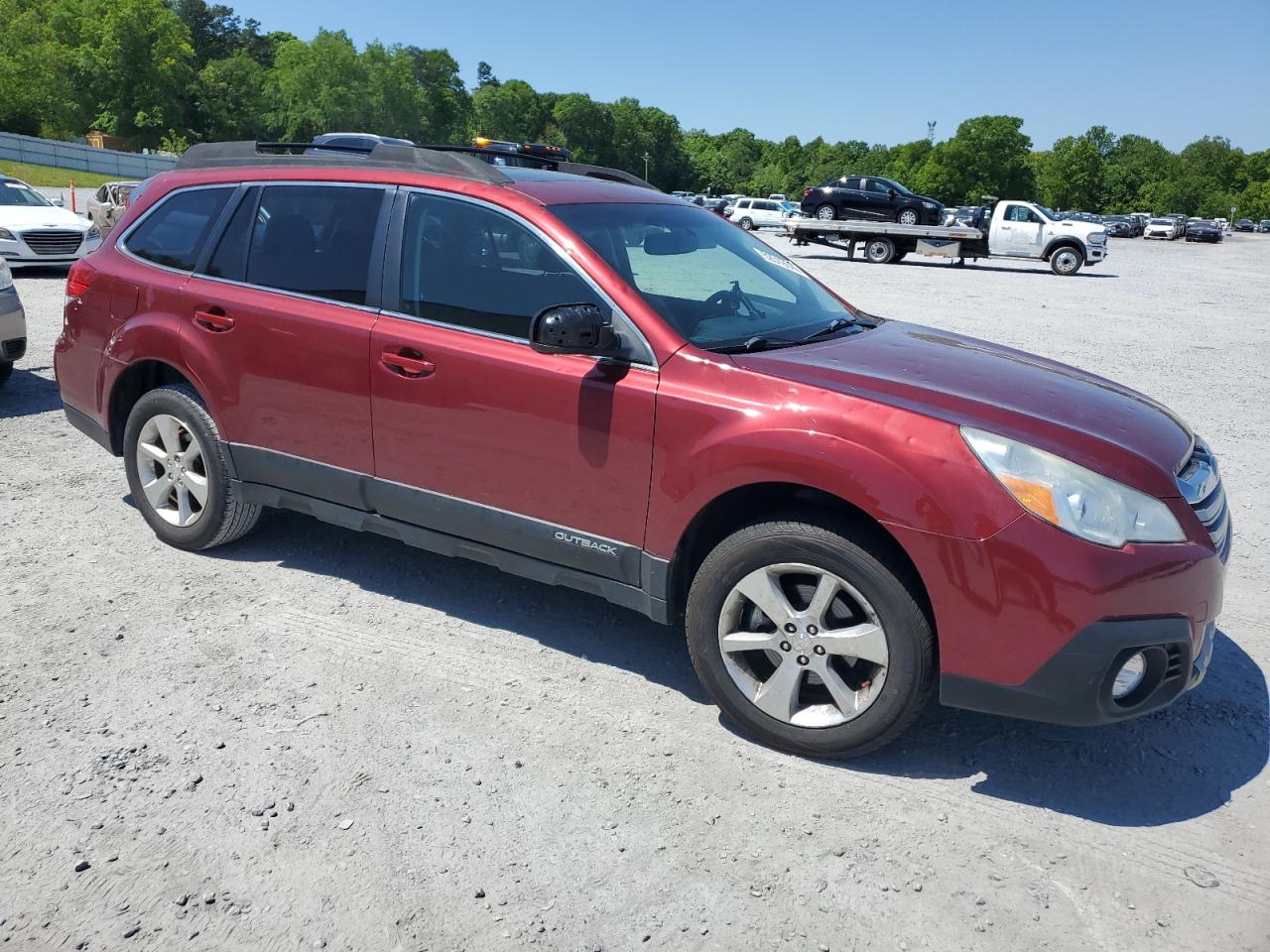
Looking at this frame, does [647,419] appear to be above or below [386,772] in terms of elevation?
above

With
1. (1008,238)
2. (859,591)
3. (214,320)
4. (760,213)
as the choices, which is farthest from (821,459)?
(760,213)

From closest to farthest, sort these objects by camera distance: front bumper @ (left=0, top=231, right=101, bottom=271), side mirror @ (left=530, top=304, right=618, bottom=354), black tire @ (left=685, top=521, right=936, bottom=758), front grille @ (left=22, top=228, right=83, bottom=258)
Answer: black tire @ (left=685, top=521, right=936, bottom=758)
side mirror @ (left=530, top=304, right=618, bottom=354)
front bumper @ (left=0, top=231, right=101, bottom=271)
front grille @ (left=22, top=228, right=83, bottom=258)

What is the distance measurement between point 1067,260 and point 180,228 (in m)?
26.7

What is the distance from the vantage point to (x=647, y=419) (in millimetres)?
3402

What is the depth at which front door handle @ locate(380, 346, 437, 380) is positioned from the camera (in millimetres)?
3855

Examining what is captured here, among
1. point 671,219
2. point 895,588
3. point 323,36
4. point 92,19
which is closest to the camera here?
point 895,588

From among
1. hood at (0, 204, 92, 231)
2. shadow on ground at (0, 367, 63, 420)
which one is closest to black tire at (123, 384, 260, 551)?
shadow on ground at (0, 367, 63, 420)

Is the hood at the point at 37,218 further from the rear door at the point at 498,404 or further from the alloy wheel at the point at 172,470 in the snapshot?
the rear door at the point at 498,404

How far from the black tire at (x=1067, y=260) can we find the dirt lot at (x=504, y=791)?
24554 millimetres

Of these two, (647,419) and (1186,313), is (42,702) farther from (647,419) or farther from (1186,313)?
(1186,313)

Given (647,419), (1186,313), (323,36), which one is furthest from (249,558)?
(323,36)

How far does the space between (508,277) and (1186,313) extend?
1631 centimetres

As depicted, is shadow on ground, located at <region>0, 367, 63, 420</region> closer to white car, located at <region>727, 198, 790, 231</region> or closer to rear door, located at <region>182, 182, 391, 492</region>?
rear door, located at <region>182, 182, 391, 492</region>

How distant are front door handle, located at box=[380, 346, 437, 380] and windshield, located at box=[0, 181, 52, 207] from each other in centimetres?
1538
